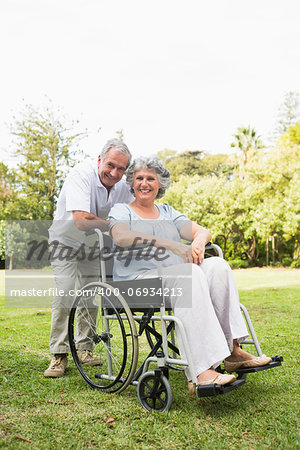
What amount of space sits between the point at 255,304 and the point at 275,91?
88.0ft

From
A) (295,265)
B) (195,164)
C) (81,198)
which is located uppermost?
(195,164)

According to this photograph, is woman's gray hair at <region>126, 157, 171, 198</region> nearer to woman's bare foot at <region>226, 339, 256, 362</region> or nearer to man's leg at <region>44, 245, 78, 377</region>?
man's leg at <region>44, 245, 78, 377</region>

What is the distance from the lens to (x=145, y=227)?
282 cm

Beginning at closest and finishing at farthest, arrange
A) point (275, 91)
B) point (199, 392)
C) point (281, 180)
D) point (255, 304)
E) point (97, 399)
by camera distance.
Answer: point (199, 392) < point (97, 399) < point (255, 304) < point (281, 180) < point (275, 91)

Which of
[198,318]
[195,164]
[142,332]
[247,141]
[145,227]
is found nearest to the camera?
[198,318]

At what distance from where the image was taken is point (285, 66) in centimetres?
2867

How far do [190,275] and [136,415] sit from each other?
29.5 inches

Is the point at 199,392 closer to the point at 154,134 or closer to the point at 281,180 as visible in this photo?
the point at 281,180

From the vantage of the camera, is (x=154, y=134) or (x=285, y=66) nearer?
(x=285, y=66)

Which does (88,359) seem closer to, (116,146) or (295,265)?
(116,146)

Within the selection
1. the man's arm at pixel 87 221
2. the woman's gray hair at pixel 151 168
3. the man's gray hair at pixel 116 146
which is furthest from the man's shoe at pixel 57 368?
the man's gray hair at pixel 116 146

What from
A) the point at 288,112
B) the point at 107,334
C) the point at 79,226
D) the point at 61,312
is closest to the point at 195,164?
the point at 288,112

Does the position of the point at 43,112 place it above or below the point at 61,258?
above

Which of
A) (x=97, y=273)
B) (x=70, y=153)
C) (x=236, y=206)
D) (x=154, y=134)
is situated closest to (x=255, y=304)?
(x=97, y=273)
